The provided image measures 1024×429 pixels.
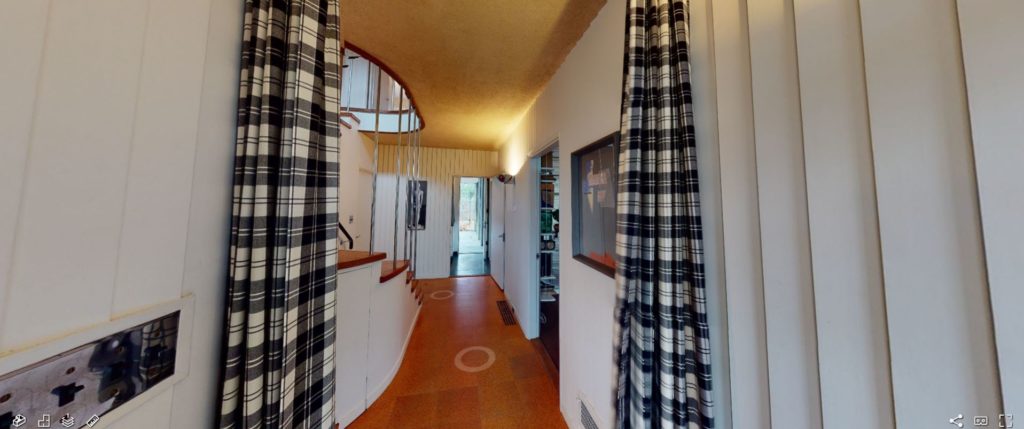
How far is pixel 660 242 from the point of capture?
3.05 ft

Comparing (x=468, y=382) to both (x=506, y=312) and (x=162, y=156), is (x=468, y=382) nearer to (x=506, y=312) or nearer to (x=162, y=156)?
(x=506, y=312)

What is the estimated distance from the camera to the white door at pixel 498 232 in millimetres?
4078

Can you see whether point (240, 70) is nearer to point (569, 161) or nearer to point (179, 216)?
point (179, 216)

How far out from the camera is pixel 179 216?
63cm

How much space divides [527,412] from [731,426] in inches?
51.6

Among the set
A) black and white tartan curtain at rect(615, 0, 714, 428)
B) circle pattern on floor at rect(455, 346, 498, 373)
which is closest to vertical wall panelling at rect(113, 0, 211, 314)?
black and white tartan curtain at rect(615, 0, 714, 428)

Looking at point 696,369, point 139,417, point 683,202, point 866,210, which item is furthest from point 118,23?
point 696,369

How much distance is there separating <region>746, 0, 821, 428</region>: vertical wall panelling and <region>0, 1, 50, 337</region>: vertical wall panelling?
58.7 inches

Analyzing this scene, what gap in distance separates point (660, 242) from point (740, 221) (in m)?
0.23

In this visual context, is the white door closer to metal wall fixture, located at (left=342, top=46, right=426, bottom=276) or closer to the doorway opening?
the doorway opening

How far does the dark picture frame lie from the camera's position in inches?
55.5

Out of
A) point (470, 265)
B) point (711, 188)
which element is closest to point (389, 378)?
point (711, 188)

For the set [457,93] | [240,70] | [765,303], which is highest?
[457,93]

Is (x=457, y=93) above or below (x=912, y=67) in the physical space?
above
